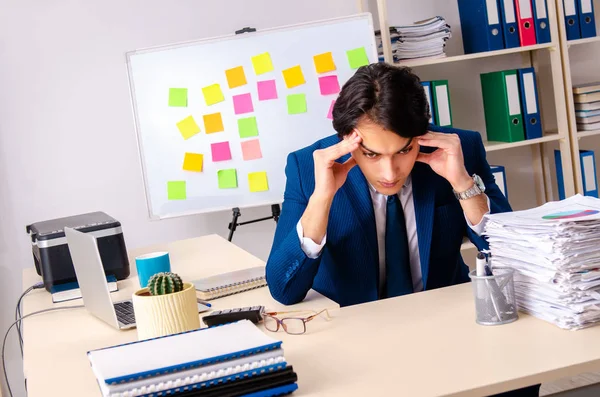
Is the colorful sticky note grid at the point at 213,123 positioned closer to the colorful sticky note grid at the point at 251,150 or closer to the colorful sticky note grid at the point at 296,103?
the colorful sticky note grid at the point at 251,150

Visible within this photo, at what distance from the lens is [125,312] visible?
189 centimetres

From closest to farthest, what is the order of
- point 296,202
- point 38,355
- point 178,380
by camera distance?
point 178,380 < point 38,355 < point 296,202

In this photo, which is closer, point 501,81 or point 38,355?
point 38,355

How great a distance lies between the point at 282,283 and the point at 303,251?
0.09 m

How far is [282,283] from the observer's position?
1797 mm

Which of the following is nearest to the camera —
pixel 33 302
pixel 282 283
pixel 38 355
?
pixel 38 355

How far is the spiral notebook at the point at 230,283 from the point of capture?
198cm

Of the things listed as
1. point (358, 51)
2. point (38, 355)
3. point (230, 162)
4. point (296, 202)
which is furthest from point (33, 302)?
point (358, 51)

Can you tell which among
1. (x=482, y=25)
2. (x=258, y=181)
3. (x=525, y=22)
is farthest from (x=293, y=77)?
(x=525, y=22)

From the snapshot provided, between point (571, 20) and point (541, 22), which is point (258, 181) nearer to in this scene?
point (541, 22)

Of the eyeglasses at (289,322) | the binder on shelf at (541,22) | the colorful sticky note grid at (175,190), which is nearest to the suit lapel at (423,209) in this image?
the eyeglasses at (289,322)

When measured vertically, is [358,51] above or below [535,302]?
above

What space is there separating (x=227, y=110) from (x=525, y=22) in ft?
4.81

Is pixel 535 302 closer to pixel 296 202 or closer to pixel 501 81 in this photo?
pixel 296 202
